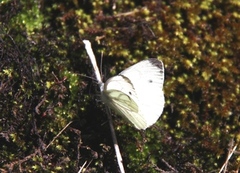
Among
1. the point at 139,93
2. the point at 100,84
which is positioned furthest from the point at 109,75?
the point at 139,93

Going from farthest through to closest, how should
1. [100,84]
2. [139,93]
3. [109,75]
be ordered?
1. [109,75]
2. [100,84]
3. [139,93]

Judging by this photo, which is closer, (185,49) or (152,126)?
(152,126)

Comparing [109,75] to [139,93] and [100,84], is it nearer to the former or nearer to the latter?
[100,84]

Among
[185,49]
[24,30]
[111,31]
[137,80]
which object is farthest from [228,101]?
[24,30]

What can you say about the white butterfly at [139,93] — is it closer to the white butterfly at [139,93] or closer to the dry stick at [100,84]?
the white butterfly at [139,93]

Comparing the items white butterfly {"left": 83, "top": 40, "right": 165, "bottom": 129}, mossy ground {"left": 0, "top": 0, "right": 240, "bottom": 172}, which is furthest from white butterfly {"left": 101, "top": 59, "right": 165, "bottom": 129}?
mossy ground {"left": 0, "top": 0, "right": 240, "bottom": 172}

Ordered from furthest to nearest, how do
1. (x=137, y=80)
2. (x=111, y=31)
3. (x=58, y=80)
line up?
1. (x=111, y=31)
2. (x=58, y=80)
3. (x=137, y=80)

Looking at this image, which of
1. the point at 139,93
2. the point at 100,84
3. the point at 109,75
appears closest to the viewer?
the point at 139,93

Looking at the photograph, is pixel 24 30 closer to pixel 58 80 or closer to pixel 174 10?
pixel 58 80

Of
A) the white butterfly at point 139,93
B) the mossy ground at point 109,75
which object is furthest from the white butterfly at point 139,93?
the mossy ground at point 109,75
